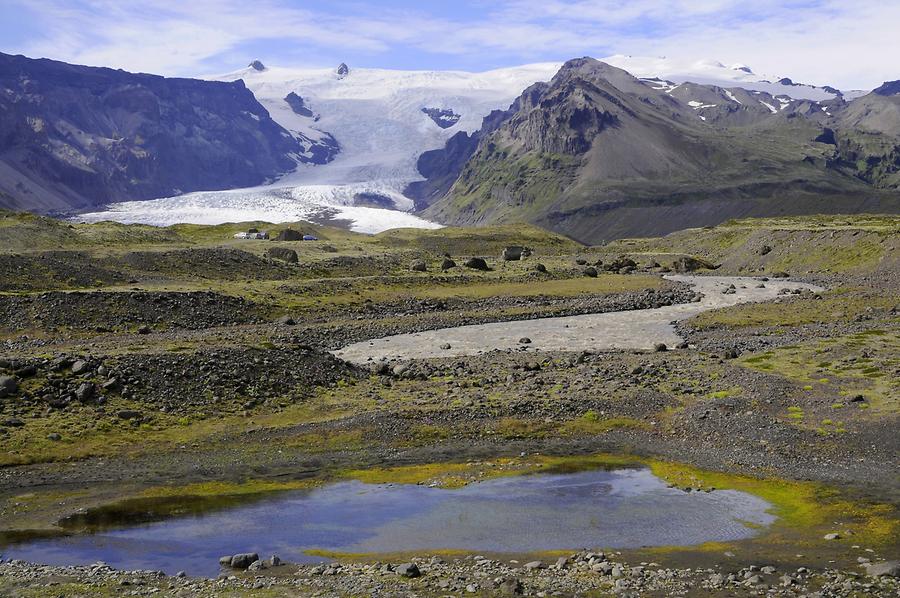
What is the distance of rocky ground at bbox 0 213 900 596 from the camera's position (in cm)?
2664

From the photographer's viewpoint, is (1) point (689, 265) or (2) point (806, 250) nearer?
(2) point (806, 250)

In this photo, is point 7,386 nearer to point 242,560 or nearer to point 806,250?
point 242,560

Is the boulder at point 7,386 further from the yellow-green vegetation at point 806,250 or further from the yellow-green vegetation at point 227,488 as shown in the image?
the yellow-green vegetation at point 806,250

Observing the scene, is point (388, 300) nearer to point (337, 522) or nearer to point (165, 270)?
point (165, 270)

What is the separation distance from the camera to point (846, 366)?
54.2 meters

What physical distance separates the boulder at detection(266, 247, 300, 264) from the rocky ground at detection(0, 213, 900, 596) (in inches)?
1165

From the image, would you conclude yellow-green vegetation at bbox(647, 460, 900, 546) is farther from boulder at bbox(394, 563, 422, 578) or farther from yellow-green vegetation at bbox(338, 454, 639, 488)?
boulder at bbox(394, 563, 422, 578)

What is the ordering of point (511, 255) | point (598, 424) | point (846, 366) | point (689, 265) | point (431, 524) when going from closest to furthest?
point (431, 524) < point (598, 424) < point (846, 366) < point (689, 265) < point (511, 255)

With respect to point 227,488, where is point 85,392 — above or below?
above

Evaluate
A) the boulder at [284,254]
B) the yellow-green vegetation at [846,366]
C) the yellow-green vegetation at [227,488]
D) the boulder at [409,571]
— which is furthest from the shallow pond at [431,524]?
the boulder at [284,254]

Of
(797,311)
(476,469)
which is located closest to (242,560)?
(476,469)

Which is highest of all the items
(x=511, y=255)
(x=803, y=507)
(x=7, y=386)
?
(x=7, y=386)

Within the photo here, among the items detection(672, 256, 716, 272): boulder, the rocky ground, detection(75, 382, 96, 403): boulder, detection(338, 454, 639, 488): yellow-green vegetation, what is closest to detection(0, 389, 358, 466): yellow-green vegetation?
the rocky ground

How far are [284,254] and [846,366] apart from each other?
73801 mm
